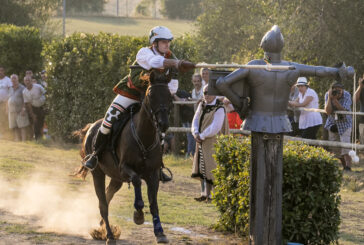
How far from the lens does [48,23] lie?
49.8 m

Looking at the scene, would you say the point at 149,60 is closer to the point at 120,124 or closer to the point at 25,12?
the point at 120,124

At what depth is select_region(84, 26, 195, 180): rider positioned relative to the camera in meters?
8.09

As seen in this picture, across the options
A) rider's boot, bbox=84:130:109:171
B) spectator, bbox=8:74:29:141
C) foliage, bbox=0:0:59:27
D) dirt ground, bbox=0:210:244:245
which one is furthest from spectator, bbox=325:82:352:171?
foliage, bbox=0:0:59:27

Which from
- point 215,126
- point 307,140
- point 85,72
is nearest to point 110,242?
point 215,126

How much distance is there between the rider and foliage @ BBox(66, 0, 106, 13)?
3173 inches

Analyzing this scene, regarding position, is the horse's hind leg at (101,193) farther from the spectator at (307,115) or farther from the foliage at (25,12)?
the foliage at (25,12)

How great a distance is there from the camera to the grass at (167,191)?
10.2 metres

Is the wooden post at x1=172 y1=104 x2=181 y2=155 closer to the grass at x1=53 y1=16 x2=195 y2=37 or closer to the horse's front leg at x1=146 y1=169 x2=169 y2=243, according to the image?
the horse's front leg at x1=146 y1=169 x2=169 y2=243

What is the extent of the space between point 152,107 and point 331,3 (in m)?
13.1

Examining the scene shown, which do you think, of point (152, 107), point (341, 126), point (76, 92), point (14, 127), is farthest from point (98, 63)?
point (152, 107)

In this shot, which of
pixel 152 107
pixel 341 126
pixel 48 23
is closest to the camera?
pixel 152 107

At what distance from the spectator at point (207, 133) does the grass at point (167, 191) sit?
539mm

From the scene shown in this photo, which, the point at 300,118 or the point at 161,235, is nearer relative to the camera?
the point at 161,235

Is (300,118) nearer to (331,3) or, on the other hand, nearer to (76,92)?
(331,3)
